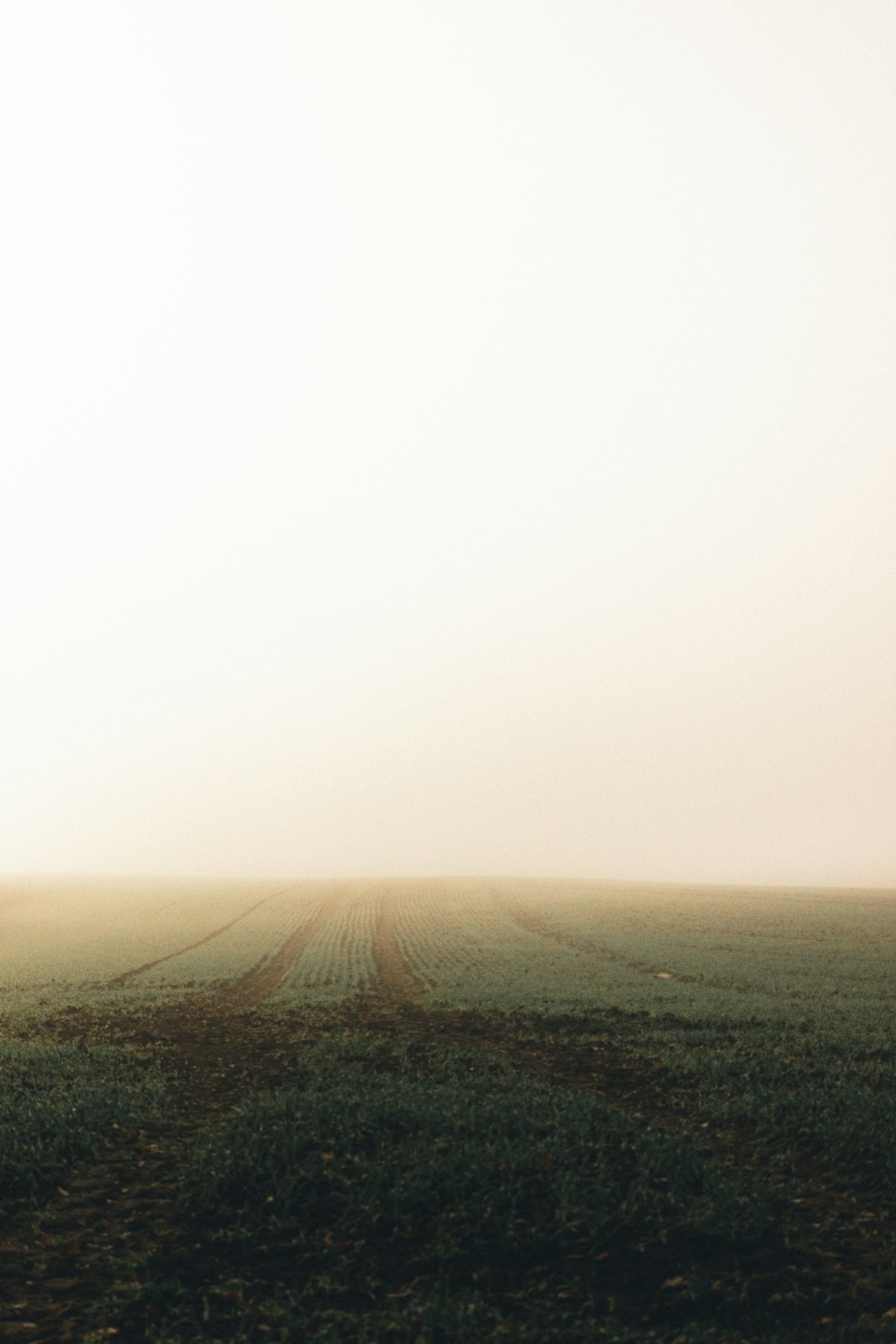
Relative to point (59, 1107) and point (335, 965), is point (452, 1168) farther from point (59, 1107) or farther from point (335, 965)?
point (335, 965)

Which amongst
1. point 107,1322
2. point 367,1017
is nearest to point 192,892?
point 367,1017

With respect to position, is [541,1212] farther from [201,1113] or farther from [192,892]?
[192,892]

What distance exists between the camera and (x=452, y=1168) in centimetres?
1327

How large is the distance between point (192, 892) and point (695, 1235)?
11619 centimetres

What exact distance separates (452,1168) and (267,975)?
30408mm

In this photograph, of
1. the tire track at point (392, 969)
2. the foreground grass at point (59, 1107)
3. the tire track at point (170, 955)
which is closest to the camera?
the foreground grass at point (59, 1107)

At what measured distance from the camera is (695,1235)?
11.8 m

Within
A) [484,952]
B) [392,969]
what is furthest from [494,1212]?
[484,952]

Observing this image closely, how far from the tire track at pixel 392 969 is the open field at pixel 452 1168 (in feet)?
2.38

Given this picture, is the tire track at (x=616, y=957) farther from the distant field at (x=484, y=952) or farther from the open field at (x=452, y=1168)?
the open field at (x=452, y=1168)

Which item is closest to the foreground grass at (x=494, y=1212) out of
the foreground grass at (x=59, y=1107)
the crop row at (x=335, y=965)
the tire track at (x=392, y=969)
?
the foreground grass at (x=59, y=1107)

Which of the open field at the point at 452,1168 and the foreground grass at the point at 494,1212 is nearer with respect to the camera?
the foreground grass at the point at 494,1212

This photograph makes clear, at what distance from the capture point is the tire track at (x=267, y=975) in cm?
3384

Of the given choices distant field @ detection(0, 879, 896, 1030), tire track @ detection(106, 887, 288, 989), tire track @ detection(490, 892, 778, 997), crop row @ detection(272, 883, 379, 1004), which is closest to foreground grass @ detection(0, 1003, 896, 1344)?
distant field @ detection(0, 879, 896, 1030)
